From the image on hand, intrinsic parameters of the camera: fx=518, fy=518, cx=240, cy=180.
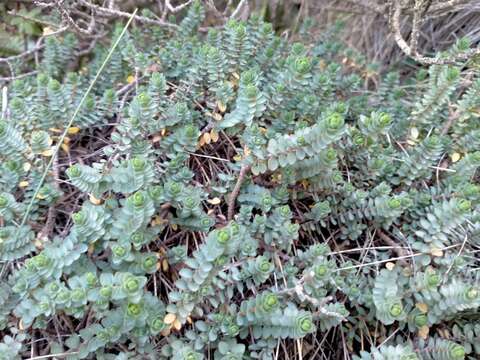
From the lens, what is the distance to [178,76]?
1.85 metres

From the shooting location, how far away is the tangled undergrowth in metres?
1.27

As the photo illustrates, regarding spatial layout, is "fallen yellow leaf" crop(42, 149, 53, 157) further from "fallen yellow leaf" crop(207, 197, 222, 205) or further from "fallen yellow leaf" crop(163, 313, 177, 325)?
"fallen yellow leaf" crop(163, 313, 177, 325)

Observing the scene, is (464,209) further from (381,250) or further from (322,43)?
(322,43)

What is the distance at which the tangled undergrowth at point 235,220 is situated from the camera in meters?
1.27

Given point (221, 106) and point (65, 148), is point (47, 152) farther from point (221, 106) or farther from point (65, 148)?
point (221, 106)

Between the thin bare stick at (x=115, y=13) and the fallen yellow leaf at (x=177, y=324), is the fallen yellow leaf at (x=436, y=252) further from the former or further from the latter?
the thin bare stick at (x=115, y=13)

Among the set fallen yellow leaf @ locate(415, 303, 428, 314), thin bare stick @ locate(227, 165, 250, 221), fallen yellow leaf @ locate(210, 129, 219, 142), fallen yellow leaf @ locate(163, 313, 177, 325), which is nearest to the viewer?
fallen yellow leaf @ locate(163, 313, 177, 325)

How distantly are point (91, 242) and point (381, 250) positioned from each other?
85 centimetres

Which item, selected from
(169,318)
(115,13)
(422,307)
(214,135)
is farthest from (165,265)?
(115,13)

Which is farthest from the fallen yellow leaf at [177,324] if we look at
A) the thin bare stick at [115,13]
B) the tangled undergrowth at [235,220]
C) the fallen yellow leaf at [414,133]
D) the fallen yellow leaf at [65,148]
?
the thin bare stick at [115,13]

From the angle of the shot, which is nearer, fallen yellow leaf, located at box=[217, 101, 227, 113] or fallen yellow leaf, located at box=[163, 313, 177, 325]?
fallen yellow leaf, located at box=[163, 313, 177, 325]

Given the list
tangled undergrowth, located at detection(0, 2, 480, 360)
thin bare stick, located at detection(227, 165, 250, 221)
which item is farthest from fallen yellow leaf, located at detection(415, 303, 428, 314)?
thin bare stick, located at detection(227, 165, 250, 221)

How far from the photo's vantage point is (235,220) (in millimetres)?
1479

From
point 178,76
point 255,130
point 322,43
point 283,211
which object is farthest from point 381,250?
point 322,43
